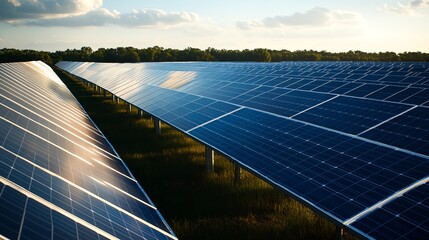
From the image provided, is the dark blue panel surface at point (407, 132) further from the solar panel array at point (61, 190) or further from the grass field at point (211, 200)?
the solar panel array at point (61, 190)

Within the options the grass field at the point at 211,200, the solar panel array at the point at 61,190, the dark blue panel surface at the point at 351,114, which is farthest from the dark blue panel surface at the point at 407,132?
the solar panel array at the point at 61,190

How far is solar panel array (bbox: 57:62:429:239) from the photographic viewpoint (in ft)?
22.6

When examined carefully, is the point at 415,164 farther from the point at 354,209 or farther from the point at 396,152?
the point at 354,209

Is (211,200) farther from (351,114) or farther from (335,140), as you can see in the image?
(351,114)

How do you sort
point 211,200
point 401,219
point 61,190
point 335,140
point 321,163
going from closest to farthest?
point 61,190 → point 401,219 → point 321,163 → point 335,140 → point 211,200

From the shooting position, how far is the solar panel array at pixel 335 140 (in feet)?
22.6

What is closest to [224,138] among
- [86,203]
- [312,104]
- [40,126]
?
[312,104]

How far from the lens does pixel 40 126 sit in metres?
9.84

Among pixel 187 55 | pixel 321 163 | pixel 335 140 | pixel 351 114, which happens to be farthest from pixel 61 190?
pixel 187 55

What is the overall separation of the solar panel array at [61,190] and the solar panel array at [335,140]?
3.40 meters

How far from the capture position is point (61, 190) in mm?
6195

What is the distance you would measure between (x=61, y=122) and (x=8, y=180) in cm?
687

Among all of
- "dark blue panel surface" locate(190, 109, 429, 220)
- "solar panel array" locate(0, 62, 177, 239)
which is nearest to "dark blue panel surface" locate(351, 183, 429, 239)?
"dark blue panel surface" locate(190, 109, 429, 220)

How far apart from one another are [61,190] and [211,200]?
7037mm
